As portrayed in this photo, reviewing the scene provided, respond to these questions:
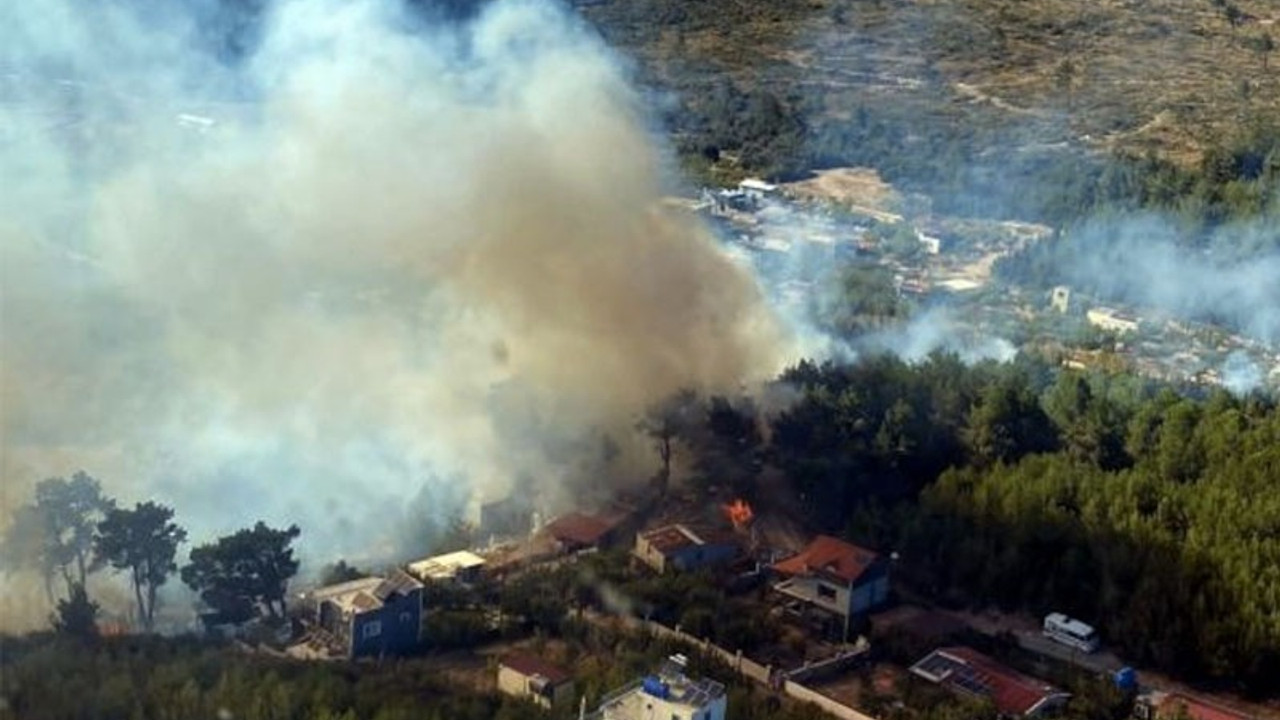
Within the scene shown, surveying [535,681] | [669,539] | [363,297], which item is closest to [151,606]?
[535,681]

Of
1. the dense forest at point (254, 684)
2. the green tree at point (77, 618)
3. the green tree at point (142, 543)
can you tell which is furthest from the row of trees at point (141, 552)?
the dense forest at point (254, 684)

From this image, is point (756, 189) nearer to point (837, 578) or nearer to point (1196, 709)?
point (837, 578)

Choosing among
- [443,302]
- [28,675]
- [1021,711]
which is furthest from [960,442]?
[28,675]

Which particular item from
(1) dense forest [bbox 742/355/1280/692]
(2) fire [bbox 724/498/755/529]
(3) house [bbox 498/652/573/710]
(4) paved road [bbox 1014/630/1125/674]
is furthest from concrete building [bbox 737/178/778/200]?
(3) house [bbox 498/652/573/710]

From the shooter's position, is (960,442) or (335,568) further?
(960,442)

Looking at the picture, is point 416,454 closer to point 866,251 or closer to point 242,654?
point 242,654
